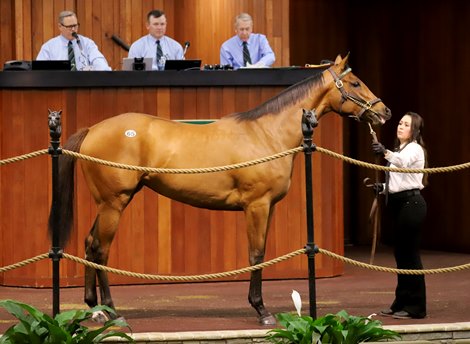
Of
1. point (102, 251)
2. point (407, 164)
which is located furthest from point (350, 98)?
point (102, 251)

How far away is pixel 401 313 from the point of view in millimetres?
9500

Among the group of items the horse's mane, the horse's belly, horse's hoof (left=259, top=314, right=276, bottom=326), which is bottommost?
horse's hoof (left=259, top=314, right=276, bottom=326)

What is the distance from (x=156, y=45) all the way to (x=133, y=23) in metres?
1.19

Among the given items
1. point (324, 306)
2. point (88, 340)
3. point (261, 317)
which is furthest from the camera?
point (324, 306)

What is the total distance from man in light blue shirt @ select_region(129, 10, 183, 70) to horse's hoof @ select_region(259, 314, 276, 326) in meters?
3.50

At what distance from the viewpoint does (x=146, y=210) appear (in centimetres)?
1153

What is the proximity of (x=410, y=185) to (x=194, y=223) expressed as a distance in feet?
8.72

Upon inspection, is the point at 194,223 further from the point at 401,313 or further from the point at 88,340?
the point at 88,340

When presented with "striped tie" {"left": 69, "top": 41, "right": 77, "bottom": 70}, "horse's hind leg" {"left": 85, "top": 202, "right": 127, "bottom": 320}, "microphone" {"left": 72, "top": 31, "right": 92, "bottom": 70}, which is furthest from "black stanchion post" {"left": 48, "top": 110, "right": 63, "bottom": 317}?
"microphone" {"left": 72, "top": 31, "right": 92, "bottom": 70}

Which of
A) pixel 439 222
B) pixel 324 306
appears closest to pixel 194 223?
pixel 324 306

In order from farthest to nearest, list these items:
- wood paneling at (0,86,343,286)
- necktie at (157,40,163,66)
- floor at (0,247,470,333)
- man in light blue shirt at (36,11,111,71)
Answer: necktie at (157,40,163,66)
man in light blue shirt at (36,11,111,71)
wood paneling at (0,86,343,286)
floor at (0,247,470,333)

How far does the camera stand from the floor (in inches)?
368

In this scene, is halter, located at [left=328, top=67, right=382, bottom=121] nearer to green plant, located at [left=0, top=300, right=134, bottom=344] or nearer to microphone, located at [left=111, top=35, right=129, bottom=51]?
green plant, located at [left=0, top=300, right=134, bottom=344]

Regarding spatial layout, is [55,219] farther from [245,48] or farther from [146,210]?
[245,48]
